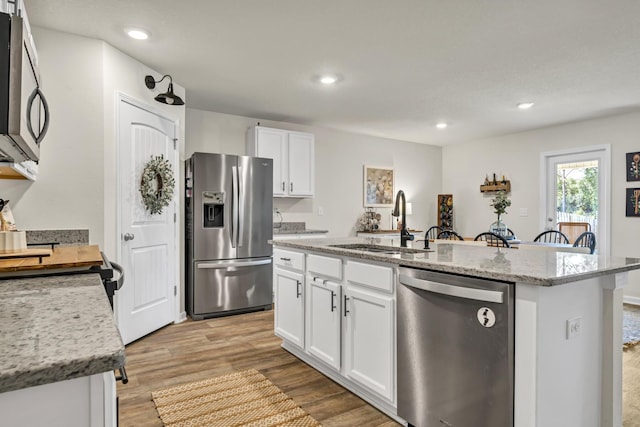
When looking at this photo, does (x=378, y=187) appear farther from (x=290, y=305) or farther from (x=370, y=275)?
(x=370, y=275)

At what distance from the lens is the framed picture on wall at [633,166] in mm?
4805

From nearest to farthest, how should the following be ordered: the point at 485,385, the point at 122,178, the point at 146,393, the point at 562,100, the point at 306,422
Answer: the point at 485,385 → the point at 306,422 → the point at 146,393 → the point at 122,178 → the point at 562,100

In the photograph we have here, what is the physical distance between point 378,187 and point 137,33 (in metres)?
4.37

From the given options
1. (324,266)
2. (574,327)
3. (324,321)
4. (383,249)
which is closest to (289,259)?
(324,266)

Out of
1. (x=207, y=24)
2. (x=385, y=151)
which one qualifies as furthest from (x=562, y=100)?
(x=207, y=24)

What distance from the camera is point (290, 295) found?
2994mm

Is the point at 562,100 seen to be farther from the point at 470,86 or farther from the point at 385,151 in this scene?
the point at 385,151

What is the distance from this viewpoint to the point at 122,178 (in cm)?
321

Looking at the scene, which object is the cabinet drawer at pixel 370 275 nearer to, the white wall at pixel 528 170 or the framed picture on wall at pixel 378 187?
the framed picture on wall at pixel 378 187

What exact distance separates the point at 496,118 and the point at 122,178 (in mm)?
4541

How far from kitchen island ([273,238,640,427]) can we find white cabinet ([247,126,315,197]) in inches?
97.6

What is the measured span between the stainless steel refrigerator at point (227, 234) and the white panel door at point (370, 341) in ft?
7.08

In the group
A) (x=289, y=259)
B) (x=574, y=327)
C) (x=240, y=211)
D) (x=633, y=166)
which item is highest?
(x=633, y=166)

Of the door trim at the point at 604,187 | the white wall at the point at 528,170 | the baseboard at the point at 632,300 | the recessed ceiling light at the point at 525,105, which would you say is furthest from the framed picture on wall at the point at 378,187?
the baseboard at the point at 632,300
